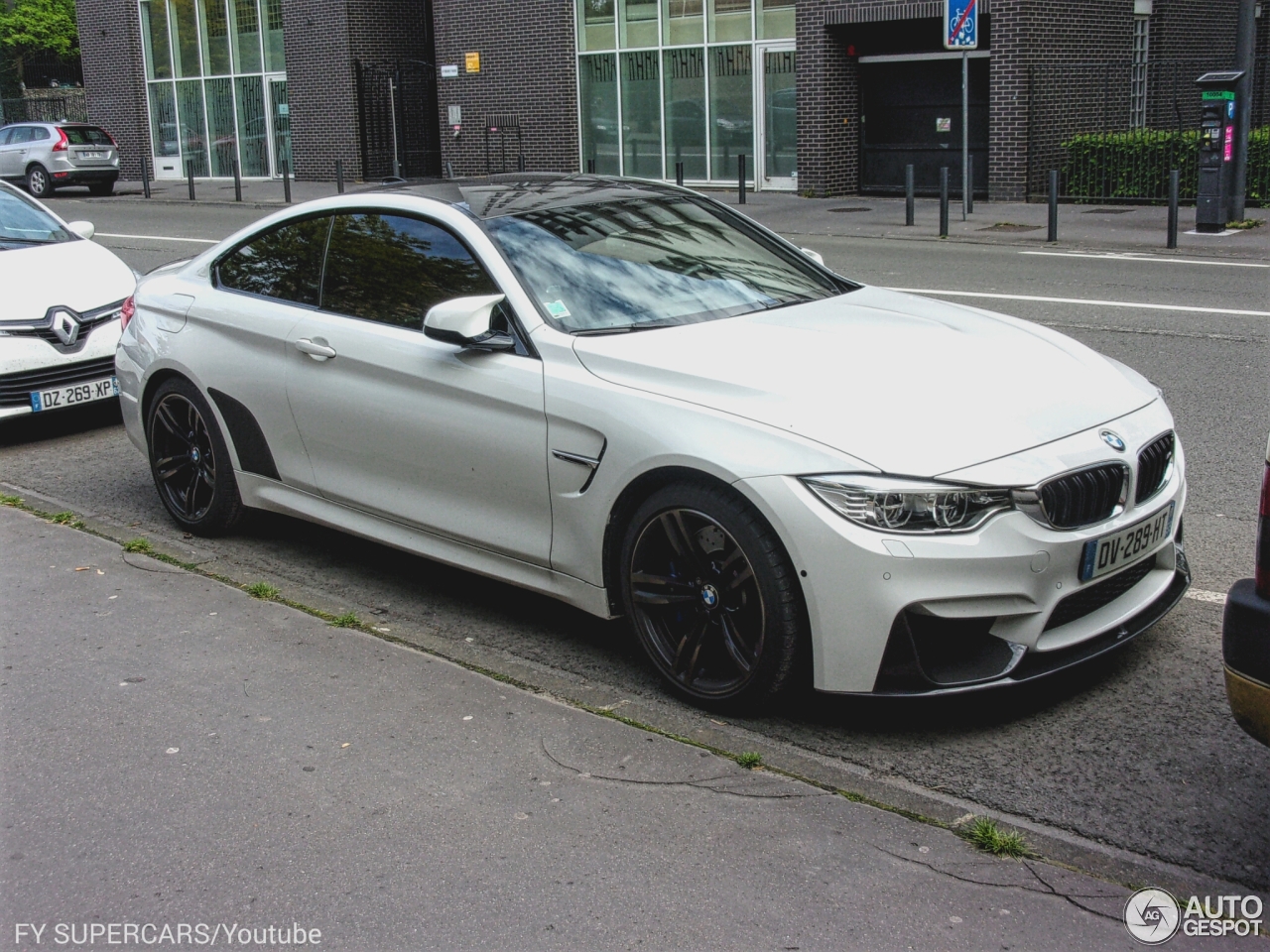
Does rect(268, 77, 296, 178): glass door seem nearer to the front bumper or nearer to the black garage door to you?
the black garage door

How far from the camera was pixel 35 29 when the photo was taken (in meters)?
51.8

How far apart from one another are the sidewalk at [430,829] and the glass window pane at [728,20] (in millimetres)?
22436

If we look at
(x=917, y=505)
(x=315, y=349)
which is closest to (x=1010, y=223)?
(x=315, y=349)

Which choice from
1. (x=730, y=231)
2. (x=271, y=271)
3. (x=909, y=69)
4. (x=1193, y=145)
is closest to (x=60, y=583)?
(x=271, y=271)

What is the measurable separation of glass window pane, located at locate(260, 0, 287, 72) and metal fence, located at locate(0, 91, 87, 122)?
12.5 metres

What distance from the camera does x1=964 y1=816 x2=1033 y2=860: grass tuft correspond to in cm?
358

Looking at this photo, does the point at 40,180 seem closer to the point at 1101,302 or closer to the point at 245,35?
the point at 245,35

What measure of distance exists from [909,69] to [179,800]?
73.3 feet

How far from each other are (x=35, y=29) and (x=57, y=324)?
4936cm

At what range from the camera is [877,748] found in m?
4.26

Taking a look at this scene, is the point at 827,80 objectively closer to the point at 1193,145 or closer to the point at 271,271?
the point at 1193,145

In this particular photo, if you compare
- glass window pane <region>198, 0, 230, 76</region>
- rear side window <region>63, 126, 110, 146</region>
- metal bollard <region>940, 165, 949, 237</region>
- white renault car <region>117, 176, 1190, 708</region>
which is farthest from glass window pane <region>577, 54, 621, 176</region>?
white renault car <region>117, 176, 1190, 708</region>

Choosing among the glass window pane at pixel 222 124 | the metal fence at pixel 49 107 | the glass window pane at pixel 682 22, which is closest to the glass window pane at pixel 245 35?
the glass window pane at pixel 222 124

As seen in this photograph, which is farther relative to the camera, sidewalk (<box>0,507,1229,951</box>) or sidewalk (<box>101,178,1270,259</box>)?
sidewalk (<box>101,178,1270,259</box>)
